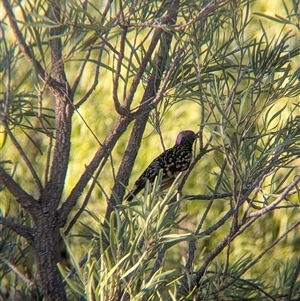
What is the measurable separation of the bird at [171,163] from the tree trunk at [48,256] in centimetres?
132

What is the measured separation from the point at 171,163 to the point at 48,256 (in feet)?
4.76

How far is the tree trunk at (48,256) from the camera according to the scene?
3.19ft

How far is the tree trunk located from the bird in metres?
1.32

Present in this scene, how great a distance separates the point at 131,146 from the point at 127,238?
37 cm

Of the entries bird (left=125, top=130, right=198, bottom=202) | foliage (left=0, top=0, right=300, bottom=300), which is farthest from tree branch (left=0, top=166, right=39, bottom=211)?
bird (left=125, top=130, right=198, bottom=202)

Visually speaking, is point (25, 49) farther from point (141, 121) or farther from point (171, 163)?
point (171, 163)

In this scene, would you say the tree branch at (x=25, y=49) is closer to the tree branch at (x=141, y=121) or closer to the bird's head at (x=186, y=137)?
the tree branch at (x=141, y=121)

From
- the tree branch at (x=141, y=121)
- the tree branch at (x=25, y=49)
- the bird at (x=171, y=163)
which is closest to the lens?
the tree branch at (x=25, y=49)

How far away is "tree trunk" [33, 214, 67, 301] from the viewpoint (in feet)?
3.19

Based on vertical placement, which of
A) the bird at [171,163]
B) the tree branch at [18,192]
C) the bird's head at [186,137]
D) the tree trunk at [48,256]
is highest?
the bird's head at [186,137]

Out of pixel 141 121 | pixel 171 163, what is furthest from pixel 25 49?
pixel 171 163

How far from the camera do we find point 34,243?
98 centimetres

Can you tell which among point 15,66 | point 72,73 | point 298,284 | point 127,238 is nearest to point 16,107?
point 15,66

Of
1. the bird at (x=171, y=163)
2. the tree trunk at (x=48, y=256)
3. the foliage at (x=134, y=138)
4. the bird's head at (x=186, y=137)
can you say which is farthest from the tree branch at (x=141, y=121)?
the bird's head at (x=186, y=137)
